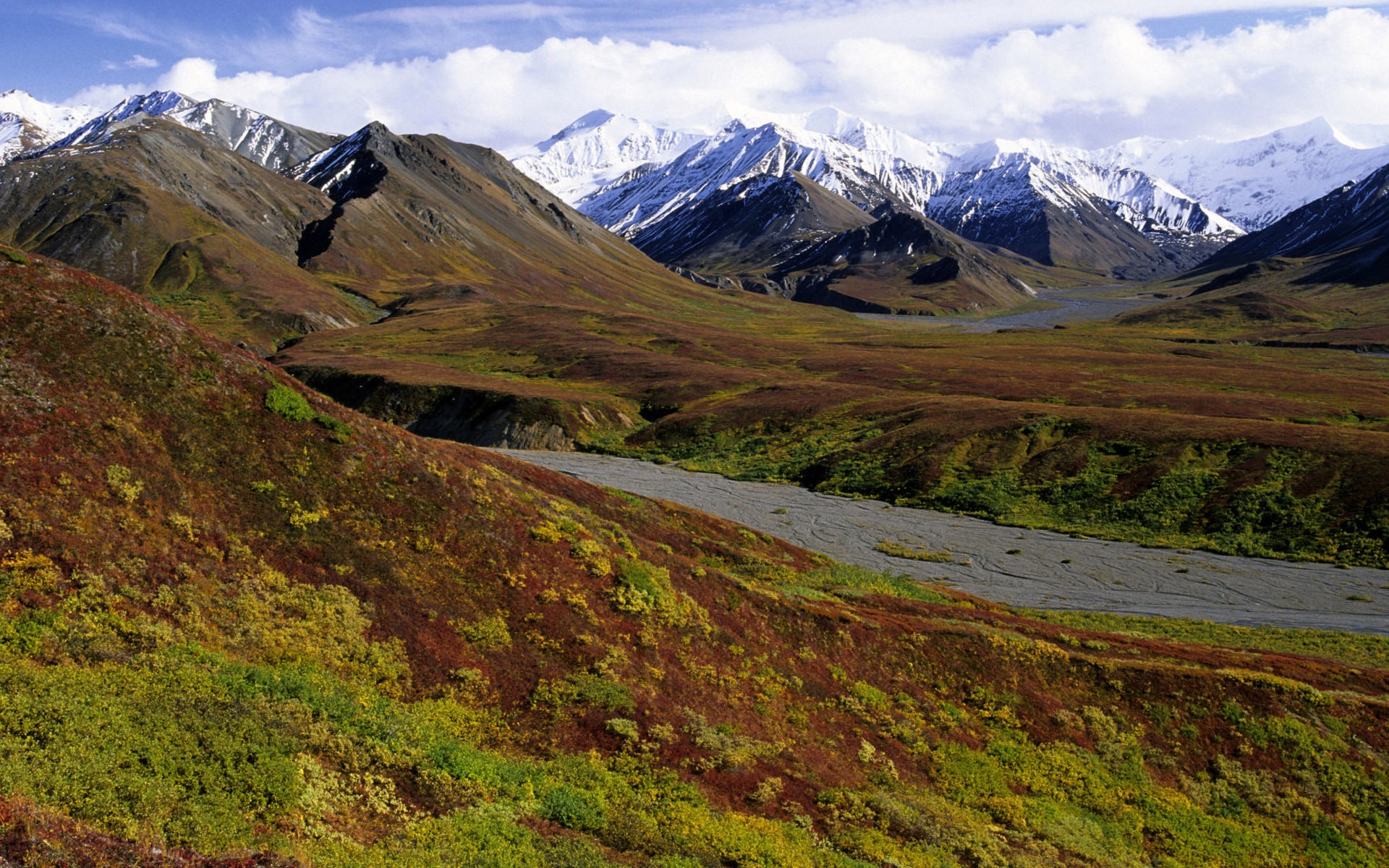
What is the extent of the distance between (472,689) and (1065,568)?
1898 inches

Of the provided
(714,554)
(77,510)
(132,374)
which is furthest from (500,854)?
(714,554)

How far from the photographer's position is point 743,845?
1580cm

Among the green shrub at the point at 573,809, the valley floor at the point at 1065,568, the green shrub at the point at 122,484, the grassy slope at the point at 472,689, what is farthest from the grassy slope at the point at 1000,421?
the green shrub at the point at 122,484

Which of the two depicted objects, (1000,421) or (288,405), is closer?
(288,405)

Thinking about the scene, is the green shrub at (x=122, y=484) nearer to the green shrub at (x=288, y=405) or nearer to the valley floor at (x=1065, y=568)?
the green shrub at (x=288, y=405)

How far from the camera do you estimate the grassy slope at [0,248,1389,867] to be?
44.2 feet

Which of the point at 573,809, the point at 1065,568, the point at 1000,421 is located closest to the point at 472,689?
the point at 573,809

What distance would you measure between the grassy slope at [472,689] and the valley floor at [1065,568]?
17.5 m

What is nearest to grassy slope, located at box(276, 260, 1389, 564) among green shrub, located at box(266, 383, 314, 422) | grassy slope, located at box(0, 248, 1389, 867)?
grassy slope, located at box(0, 248, 1389, 867)

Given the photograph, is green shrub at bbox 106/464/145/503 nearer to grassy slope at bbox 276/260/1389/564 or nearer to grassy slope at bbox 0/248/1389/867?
grassy slope at bbox 0/248/1389/867

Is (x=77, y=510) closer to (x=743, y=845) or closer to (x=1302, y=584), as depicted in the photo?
(x=743, y=845)

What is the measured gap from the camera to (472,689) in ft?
61.6

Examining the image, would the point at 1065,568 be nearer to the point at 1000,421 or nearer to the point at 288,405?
the point at 1000,421

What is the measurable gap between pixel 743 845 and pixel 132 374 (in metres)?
20.6
